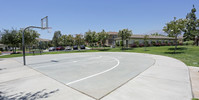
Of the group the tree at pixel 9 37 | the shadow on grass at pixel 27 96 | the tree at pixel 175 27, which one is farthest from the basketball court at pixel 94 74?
the tree at pixel 9 37

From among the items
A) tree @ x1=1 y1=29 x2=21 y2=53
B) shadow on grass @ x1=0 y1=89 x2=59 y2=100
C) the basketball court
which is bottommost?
shadow on grass @ x1=0 y1=89 x2=59 y2=100

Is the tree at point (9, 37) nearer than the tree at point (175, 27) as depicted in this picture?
No

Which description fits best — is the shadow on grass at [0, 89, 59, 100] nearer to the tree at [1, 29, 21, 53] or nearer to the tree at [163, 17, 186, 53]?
the tree at [163, 17, 186, 53]

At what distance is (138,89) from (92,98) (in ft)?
5.77

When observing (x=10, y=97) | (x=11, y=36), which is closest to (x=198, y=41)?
(x=10, y=97)

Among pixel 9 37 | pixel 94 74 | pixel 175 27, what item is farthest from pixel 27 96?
pixel 9 37

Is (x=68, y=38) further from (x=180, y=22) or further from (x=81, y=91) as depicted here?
(x=81, y=91)

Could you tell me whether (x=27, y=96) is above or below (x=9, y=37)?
below

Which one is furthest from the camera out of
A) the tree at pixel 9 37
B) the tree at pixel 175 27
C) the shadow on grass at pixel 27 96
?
the tree at pixel 9 37

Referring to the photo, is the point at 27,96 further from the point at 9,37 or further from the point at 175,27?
the point at 9,37

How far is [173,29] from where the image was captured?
16.7 m

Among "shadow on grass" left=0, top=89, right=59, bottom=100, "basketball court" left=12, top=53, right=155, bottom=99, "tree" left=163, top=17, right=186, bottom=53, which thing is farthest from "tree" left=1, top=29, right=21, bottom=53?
"tree" left=163, top=17, right=186, bottom=53

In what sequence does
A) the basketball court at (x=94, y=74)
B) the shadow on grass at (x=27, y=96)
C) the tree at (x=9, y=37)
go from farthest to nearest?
the tree at (x=9, y=37) < the basketball court at (x=94, y=74) < the shadow on grass at (x=27, y=96)

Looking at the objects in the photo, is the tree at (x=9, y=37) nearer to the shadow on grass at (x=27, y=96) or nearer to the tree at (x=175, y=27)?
the shadow on grass at (x=27, y=96)
